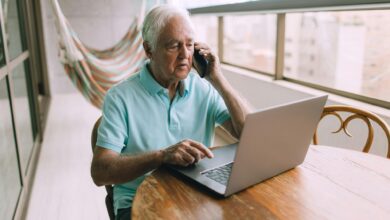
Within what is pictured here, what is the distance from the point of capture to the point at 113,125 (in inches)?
45.1

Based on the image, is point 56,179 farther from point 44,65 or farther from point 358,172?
point 44,65

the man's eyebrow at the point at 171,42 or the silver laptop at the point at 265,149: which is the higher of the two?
the man's eyebrow at the point at 171,42

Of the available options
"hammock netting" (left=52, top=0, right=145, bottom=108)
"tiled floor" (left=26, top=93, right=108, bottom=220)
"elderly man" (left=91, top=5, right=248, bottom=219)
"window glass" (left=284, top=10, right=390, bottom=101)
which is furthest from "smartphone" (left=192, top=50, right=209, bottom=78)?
"hammock netting" (left=52, top=0, right=145, bottom=108)

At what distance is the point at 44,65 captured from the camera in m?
5.02

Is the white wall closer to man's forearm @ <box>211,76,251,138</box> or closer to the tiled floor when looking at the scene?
the tiled floor

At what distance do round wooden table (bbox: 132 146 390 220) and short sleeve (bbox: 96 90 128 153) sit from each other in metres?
0.17

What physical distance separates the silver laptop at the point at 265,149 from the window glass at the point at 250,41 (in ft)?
5.84

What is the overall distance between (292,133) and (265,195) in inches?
6.8

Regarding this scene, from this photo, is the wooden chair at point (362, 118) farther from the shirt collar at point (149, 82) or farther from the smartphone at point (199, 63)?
the shirt collar at point (149, 82)

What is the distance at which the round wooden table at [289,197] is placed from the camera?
854 mm

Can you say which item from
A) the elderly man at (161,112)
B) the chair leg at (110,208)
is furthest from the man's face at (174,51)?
the chair leg at (110,208)

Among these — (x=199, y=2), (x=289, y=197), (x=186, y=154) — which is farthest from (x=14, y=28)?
(x=289, y=197)

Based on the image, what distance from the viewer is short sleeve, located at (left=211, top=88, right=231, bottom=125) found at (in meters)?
1.42

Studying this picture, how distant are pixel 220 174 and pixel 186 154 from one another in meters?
0.11
